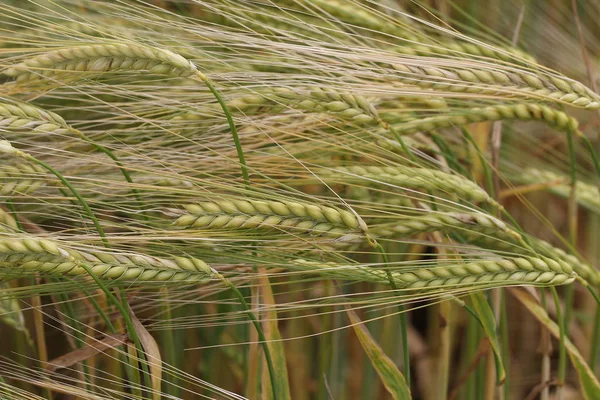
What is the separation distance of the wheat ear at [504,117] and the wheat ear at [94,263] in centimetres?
34

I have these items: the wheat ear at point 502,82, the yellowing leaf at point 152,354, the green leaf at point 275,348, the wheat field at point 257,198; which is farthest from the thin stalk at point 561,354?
the yellowing leaf at point 152,354

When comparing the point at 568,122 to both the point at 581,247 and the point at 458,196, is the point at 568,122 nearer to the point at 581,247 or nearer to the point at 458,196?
the point at 458,196

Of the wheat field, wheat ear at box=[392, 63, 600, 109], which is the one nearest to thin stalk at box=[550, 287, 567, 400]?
the wheat field

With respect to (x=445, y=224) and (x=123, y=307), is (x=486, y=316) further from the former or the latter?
(x=123, y=307)

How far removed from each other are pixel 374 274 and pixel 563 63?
945 millimetres

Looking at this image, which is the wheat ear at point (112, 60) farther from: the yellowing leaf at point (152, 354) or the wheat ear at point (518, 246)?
the wheat ear at point (518, 246)

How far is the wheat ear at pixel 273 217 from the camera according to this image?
2.33ft

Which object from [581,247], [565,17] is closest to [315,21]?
[565,17]

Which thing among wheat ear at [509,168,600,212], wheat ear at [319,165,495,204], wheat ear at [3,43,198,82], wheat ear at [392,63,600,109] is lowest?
wheat ear at [509,168,600,212]

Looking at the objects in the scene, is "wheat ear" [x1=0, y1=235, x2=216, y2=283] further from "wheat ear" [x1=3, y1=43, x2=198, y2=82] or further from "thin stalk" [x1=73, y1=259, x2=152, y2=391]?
"wheat ear" [x1=3, y1=43, x2=198, y2=82]

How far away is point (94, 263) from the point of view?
0.70m

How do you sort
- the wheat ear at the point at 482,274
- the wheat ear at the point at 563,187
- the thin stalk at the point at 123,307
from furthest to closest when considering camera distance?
the wheat ear at the point at 563,187 < the wheat ear at the point at 482,274 < the thin stalk at the point at 123,307

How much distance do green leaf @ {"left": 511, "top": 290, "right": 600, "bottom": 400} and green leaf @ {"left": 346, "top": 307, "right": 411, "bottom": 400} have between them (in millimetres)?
221

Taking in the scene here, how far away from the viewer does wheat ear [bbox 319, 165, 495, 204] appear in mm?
818
